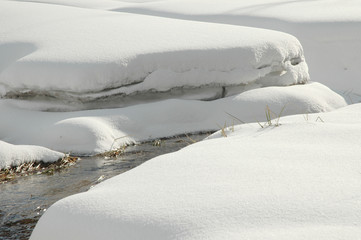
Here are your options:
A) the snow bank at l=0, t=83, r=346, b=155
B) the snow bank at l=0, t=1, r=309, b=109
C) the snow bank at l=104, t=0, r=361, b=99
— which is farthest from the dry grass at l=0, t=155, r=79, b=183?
the snow bank at l=104, t=0, r=361, b=99

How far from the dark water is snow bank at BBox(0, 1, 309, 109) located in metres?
0.63

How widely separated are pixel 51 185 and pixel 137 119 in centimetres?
131

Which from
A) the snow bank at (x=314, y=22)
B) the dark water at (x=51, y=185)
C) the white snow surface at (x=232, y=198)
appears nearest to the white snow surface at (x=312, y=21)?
the snow bank at (x=314, y=22)

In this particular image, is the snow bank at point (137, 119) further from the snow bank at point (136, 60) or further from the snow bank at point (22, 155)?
the snow bank at point (22, 155)

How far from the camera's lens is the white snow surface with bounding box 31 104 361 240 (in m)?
1.68

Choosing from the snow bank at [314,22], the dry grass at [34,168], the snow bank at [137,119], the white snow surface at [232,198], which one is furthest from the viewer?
the snow bank at [314,22]

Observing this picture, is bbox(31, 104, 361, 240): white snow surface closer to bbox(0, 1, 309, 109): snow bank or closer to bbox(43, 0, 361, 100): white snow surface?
bbox(0, 1, 309, 109): snow bank

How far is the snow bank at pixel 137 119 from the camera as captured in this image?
4367 mm

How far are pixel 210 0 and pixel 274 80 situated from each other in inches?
173

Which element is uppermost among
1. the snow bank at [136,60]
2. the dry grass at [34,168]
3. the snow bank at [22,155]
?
the snow bank at [136,60]

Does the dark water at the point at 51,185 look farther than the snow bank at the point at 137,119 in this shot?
No

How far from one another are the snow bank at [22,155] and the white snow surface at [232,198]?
1658 millimetres

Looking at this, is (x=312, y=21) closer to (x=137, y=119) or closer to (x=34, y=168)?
(x=137, y=119)

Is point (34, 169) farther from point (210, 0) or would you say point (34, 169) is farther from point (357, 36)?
point (210, 0)
